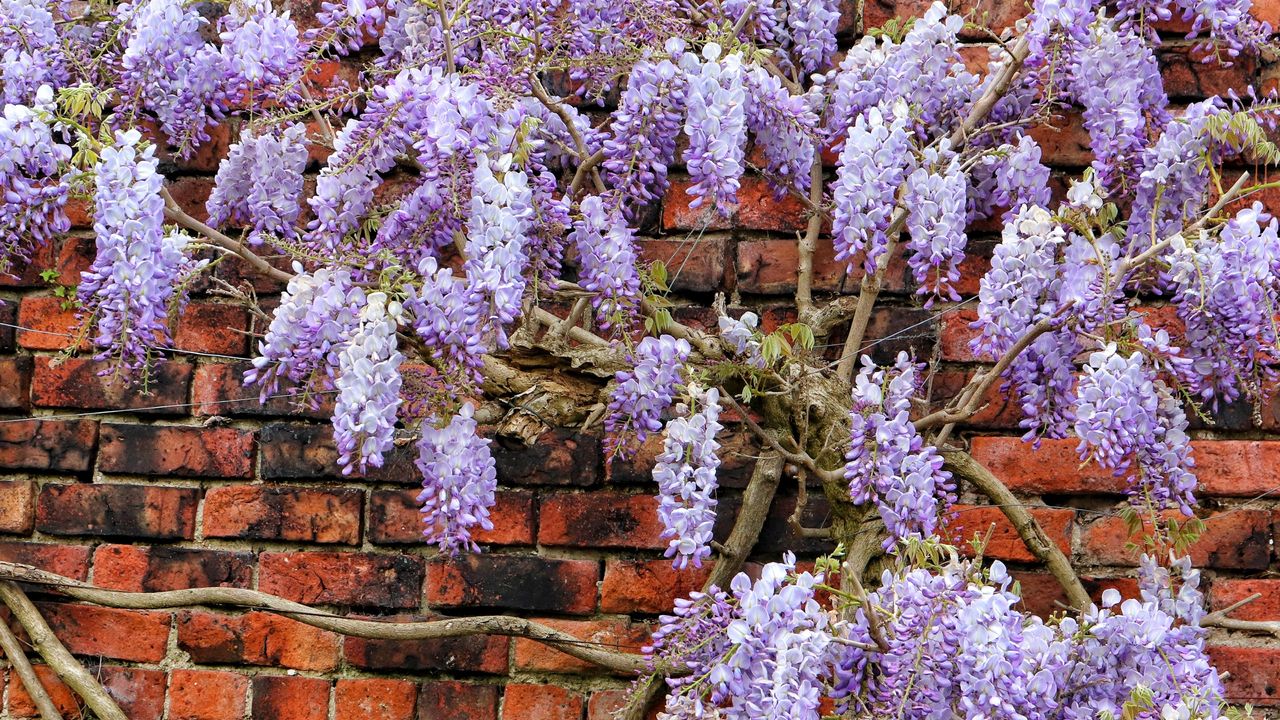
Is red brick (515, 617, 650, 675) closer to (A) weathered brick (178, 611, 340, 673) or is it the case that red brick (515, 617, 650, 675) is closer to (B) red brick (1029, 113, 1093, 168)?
(A) weathered brick (178, 611, 340, 673)

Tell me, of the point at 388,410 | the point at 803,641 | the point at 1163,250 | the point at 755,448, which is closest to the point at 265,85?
the point at 388,410

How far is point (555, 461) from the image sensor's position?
5.46ft

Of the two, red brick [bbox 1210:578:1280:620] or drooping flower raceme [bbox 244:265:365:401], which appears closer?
drooping flower raceme [bbox 244:265:365:401]

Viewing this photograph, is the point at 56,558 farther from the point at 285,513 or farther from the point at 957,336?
the point at 957,336

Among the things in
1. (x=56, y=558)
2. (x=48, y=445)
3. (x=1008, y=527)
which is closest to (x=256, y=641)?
(x=56, y=558)

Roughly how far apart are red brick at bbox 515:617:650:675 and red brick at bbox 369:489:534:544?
128mm

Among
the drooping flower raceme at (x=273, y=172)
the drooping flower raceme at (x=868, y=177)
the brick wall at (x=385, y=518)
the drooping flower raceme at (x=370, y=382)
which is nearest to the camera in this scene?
the drooping flower raceme at (x=370, y=382)

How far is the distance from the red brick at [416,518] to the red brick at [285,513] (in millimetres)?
29

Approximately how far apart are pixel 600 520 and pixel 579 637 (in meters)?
0.16

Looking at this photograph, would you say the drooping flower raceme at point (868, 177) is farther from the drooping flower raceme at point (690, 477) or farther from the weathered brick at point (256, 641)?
the weathered brick at point (256, 641)

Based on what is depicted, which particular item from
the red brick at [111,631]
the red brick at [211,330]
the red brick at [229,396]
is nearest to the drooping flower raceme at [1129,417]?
the red brick at [229,396]

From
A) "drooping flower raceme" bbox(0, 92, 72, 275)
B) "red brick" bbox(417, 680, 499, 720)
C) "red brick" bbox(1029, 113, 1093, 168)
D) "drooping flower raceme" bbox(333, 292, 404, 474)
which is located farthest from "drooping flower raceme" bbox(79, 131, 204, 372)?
"red brick" bbox(1029, 113, 1093, 168)

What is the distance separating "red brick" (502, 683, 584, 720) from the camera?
1624 mm

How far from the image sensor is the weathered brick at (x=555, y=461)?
1658 mm
